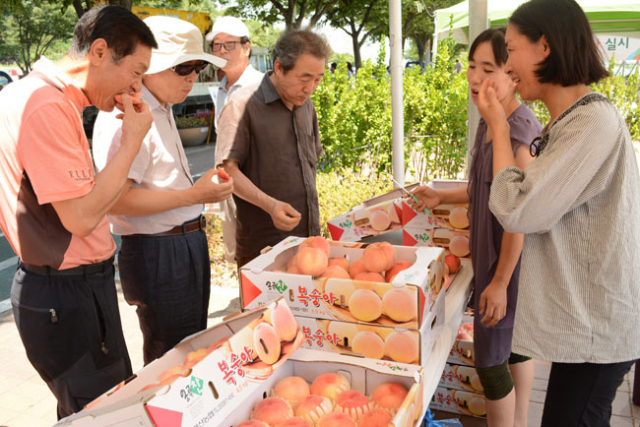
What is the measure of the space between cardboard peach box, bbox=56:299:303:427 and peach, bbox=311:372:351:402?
13 centimetres

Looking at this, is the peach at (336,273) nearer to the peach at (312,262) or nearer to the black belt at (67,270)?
the peach at (312,262)

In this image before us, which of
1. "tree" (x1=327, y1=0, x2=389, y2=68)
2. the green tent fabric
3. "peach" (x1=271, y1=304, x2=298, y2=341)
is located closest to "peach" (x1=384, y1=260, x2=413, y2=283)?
"peach" (x1=271, y1=304, x2=298, y2=341)

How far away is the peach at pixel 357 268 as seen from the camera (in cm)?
185

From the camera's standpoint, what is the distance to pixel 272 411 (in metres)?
1.32

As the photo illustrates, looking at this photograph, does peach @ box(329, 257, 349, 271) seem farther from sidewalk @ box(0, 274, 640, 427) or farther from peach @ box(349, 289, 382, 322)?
sidewalk @ box(0, 274, 640, 427)

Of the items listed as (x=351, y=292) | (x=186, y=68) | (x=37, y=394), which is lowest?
(x=37, y=394)

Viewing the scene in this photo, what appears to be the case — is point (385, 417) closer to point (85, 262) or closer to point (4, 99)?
point (85, 262)

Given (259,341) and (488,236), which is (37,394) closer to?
(259,341)

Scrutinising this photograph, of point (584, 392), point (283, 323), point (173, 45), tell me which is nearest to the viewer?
point (283, 323)

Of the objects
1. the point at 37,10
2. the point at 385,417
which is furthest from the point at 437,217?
the point at 37,10

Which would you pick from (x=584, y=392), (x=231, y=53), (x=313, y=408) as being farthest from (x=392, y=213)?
(x=231, y=53)

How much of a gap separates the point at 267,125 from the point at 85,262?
4.18 ft

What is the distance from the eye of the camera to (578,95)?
1.61 metres

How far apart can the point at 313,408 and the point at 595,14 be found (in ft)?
25.0
